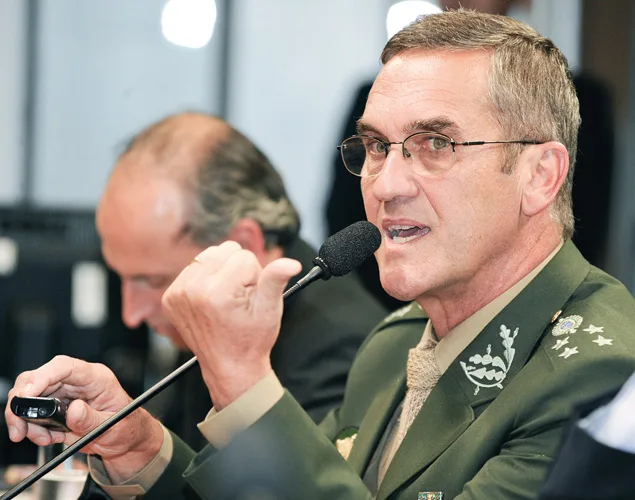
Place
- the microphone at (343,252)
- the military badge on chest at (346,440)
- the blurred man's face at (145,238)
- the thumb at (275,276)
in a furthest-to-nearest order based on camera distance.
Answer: the blurred man's face at (145,238) → the military badge on chest at (346,440) → the microphone at (343,252) → the thumb at (275,276)

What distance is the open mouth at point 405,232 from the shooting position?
1.47 meters

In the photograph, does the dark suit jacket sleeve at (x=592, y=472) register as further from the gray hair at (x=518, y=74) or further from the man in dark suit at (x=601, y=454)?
the gray hair at (x=518, y=74)

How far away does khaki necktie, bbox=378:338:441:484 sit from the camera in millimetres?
1499

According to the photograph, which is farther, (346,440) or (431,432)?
(346,440)

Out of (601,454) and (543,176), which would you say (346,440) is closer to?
(543,176)

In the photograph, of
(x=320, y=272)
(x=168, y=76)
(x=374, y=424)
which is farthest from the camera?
(x=168, y=76)

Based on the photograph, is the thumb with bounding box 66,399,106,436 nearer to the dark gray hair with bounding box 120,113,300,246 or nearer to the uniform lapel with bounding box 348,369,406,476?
the uniform lapel with bounding box 348,369,406,476

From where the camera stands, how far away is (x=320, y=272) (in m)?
1.23

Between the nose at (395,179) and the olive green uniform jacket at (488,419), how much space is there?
0.68ft

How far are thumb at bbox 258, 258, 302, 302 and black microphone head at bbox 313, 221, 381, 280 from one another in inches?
3.9

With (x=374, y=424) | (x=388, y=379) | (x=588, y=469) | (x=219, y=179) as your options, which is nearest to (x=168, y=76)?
(x=219, y=179)

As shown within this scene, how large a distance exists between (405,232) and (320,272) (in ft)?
0.91

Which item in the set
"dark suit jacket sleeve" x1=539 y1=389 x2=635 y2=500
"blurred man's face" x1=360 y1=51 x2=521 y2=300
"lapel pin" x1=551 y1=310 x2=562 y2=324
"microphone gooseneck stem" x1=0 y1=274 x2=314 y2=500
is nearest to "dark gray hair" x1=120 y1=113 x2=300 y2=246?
"blurred man's face" x1=360 y1=51 x2=521 y2=300

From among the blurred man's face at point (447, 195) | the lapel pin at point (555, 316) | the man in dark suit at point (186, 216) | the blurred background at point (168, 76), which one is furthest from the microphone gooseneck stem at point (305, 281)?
the blurred background at point (168, 76)
